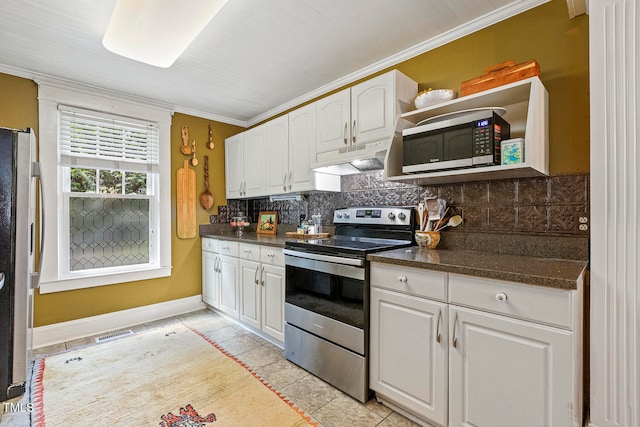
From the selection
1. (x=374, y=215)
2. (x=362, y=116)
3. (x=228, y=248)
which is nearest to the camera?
(x=362, y=116)

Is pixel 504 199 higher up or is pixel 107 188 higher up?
pixel 107 188

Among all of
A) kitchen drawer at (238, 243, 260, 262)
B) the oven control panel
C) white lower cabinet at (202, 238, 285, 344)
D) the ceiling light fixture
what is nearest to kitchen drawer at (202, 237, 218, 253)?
white lower cabinet at (202, 238, 285, 344)

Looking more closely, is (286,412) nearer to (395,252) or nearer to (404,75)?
(395,252)

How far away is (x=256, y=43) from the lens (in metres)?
2.23

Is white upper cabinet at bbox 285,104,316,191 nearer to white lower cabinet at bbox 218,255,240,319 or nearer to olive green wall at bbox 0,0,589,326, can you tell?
olive green wall at bbox 0,0,589,326

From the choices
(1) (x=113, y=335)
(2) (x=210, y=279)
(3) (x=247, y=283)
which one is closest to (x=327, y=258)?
(3) (x=247, y=283)

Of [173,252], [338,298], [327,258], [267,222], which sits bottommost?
[338,298]

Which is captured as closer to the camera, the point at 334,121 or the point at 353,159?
the point at 353,159

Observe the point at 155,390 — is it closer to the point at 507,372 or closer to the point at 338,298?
the point at 338,298

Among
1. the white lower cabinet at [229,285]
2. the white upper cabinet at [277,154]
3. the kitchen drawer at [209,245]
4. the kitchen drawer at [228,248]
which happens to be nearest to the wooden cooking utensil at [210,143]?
the white upper cabinet at [277,154]

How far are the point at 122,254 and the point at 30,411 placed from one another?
67.0 inches

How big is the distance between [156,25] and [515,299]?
234 cm

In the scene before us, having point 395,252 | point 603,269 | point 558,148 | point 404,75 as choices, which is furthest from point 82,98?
point 603,269

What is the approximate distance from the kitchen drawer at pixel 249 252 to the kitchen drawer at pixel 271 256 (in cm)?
7
